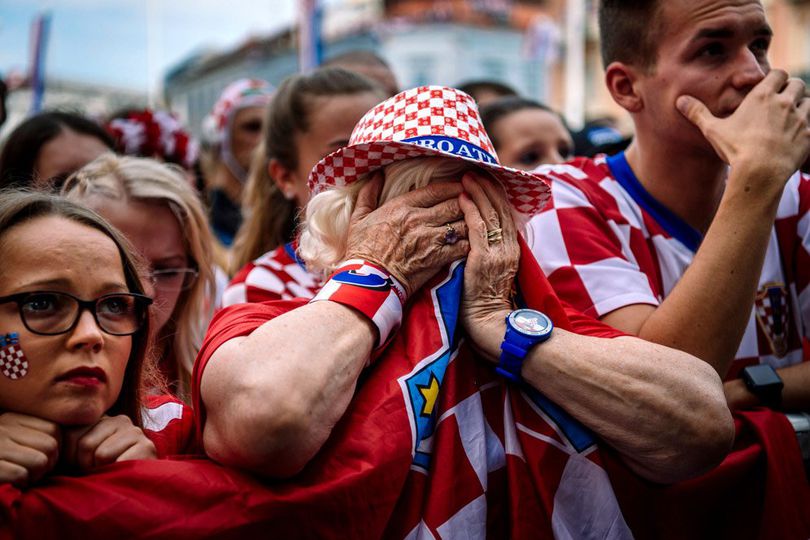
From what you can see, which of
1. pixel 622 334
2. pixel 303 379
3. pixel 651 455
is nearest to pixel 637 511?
pixel 651 455

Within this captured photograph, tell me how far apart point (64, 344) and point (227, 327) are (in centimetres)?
34

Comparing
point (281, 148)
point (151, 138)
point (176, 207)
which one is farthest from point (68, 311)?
point (151, 138)

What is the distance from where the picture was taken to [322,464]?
1536 millimetres

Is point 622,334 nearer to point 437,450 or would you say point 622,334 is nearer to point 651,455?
point 651,455

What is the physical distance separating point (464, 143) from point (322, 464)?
0.80 meters

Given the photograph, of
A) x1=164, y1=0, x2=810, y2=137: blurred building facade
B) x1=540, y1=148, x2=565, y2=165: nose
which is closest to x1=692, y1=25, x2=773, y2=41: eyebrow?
x1=540, y1=148, x2=565, y2=165: nose

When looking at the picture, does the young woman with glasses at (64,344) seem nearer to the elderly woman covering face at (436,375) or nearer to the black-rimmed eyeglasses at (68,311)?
the black-rimmed eyeglasses at (68,311)

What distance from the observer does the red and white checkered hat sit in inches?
70.0

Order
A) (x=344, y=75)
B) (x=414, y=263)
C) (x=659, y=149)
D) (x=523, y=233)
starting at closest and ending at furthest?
1. (x=414, y=263)
2. (x=523, y=233)
3. (x=659, y=149)
4. (x=344, y=75)

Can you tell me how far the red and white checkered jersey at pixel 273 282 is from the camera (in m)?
A: 2.64

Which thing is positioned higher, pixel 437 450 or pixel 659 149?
pixel 659 149

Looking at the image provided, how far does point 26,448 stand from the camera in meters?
1.38

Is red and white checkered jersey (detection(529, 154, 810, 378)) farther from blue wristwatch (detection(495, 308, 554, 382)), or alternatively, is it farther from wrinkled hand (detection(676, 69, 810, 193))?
blue wristwatch (detection(495, 308, 554, 382))

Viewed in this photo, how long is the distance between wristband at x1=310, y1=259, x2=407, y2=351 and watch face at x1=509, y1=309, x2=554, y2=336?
26cm
